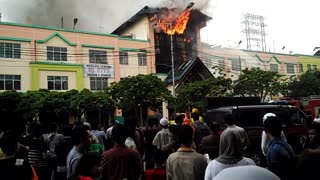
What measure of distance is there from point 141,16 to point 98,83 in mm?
10840

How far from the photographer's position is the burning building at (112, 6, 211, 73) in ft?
128

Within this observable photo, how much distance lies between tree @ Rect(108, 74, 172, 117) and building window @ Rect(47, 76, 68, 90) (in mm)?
6776

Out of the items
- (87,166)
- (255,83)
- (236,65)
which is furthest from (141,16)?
(87,166)

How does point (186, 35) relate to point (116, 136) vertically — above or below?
above

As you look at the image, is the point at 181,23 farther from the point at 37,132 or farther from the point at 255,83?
the point at 37,132

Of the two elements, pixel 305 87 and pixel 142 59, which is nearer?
pixel 305 87

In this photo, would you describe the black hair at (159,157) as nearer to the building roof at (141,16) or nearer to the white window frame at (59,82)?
the white window frame at (59,82)

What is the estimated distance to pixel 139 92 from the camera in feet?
82.3

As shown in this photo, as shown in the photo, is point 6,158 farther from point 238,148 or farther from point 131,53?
point 131,53

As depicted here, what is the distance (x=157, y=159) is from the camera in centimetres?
433

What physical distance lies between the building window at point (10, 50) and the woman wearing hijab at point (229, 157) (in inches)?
1088

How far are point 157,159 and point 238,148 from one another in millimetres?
1049

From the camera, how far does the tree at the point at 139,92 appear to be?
25.0 meters

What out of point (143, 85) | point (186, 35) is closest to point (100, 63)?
point (143, 85)
